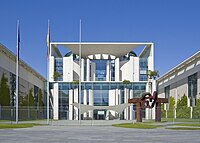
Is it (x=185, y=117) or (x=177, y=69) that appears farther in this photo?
(x=177, y=69)

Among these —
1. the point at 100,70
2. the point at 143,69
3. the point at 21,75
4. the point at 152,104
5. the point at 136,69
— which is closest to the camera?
the point at 152,104

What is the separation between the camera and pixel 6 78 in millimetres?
62844

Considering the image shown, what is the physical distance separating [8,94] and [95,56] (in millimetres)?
43892

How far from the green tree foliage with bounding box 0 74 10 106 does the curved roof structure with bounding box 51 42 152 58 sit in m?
33.6

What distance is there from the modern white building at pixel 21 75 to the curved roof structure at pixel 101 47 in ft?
36.3

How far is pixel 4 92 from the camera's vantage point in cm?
6169

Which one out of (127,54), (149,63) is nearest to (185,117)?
(149,63)

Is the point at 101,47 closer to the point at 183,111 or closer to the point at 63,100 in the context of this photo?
the point at 63,100

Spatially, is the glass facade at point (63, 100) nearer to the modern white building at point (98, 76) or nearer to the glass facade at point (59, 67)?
the modern white building at point (98, 76)

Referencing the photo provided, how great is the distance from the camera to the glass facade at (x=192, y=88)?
7112cm

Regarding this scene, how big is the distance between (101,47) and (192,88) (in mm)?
30999

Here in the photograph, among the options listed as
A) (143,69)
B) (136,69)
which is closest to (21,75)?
(136,69)

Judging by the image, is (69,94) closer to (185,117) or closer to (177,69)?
(177,69)

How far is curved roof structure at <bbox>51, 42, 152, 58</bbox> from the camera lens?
311ft
